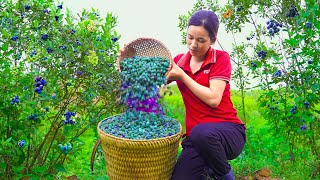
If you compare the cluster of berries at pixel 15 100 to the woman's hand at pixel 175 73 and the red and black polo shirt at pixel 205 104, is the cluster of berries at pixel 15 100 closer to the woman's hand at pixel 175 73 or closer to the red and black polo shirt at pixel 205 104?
the woman's hand at pixel 175 73

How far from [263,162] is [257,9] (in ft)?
4.28

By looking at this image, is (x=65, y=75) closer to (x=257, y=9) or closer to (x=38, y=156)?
(x=38, y=156)

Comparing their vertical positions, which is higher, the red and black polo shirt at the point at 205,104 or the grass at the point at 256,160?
the red and black polo shirt at the point at 205,104

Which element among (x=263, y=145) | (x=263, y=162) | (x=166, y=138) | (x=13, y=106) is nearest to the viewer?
(x=166, y=138)

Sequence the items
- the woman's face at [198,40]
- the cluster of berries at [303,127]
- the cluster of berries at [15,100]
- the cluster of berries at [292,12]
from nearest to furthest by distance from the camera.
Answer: the cluster of berries at [15,100]
the woman's face at [198,40]
the cluster of berries at [303,127]
the cluster of berries at [292,12]

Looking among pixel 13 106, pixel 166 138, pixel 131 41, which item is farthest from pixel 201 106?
pixel 13 106

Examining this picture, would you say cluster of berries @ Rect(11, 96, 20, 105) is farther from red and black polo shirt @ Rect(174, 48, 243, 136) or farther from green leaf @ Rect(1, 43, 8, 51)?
red and black polo shirt @ Rect(174, 48, 243, 136)

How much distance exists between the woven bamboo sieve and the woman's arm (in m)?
0.30

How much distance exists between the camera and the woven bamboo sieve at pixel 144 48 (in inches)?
128

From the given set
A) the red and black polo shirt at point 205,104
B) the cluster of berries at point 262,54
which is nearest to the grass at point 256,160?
the red and black polo shirt at point 205,104

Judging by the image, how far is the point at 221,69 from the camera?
306 centimetres

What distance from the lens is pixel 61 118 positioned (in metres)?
3.19

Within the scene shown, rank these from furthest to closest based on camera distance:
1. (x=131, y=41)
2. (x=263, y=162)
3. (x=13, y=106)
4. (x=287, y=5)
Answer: (x=263, y=162) < (x=287, y=5) < (x=131, y=41) < (x=13, y=106)

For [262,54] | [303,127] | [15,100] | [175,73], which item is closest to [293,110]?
[303,127]
